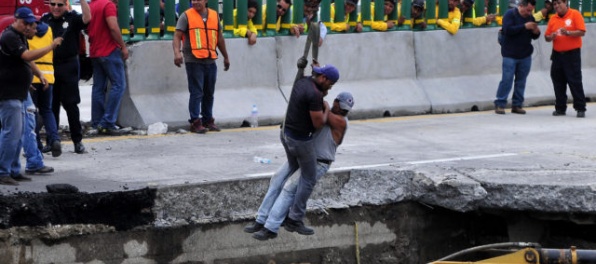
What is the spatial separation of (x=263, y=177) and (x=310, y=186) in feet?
4.41

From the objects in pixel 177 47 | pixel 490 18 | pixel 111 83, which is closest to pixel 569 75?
pixel 490 18

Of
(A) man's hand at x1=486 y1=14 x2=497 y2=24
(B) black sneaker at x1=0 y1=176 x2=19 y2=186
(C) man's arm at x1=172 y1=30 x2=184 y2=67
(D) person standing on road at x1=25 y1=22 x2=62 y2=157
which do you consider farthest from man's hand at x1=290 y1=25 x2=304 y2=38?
(B) black sneaker at x1=0 y1=176 x2=19 y2=186

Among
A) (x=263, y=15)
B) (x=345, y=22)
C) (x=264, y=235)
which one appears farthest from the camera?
(x=345, y=22)

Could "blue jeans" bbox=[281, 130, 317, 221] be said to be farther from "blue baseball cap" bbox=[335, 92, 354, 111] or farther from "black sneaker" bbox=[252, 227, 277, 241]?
"blue baseball cap" bbox=[335, 92, 354, 111]

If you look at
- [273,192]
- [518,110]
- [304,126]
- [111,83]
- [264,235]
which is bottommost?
[518,110]

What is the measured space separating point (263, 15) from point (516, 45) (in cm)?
395

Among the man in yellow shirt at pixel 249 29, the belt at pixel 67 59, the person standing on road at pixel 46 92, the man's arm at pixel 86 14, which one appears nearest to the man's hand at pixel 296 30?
the man in yellow shirt at pixel 249 29

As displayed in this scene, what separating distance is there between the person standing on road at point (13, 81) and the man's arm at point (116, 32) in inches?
115

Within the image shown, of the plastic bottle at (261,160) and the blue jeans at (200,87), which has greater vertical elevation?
the blue jeans at (200,87)

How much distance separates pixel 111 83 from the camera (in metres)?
14.4

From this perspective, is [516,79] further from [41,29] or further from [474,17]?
[41,29]

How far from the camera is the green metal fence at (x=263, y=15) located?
14906 millimetres

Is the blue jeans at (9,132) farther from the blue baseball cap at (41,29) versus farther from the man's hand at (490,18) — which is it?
the man's hand at (490,18)

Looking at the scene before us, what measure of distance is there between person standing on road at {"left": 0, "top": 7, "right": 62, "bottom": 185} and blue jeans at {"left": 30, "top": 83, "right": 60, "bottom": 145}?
1436mm
